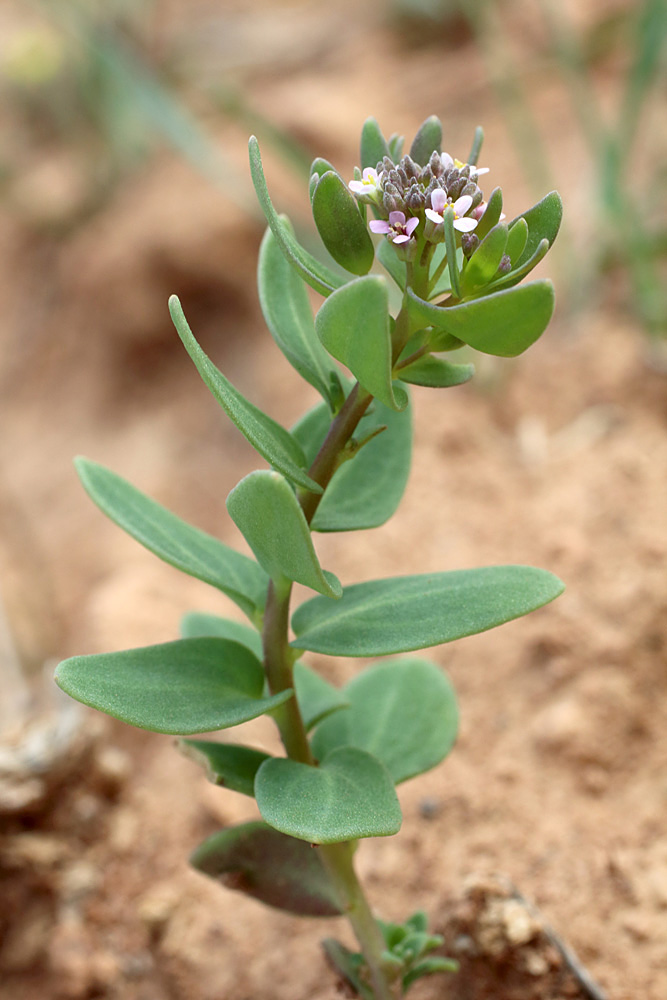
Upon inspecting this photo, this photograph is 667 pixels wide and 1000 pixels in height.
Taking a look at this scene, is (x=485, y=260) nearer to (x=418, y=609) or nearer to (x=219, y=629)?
(x=418, y=609)

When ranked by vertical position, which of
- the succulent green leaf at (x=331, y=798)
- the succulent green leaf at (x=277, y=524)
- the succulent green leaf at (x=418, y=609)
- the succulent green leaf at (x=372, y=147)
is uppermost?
the succulent green leaf at (x=372, y=147)

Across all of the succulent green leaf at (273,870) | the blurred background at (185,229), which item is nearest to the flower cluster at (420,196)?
the succulent green leaf at (273,870)

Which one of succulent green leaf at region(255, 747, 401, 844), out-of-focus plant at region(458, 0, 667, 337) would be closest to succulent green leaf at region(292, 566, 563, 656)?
succulent green leaf at region(255, 747, 401, 844)

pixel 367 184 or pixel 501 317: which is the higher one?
pixel 367 184

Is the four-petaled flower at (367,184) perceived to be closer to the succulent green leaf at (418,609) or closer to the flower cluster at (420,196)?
the flower cluster at (420,196)

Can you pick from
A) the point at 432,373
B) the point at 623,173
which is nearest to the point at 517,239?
the point at 432,373

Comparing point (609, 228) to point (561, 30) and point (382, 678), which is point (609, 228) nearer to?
point (561, 30)
